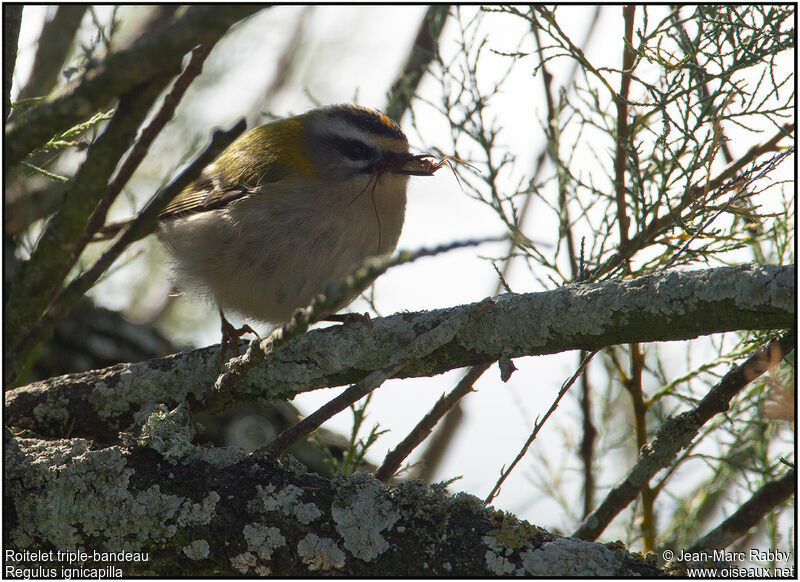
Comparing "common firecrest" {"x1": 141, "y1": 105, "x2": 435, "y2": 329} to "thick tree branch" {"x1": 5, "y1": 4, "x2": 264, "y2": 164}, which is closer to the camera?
"thick tree branch" {"x1": 5, "y1": 4, "x2": 264, "y2": 164}

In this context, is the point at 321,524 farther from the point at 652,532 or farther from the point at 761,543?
the point at 761,543

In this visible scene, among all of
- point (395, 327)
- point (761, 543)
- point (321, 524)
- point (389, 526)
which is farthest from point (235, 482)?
point (761, 543)

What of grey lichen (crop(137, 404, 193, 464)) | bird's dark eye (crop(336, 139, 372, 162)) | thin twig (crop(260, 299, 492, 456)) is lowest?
grey lichen (crop(137, 404, 193, 464))

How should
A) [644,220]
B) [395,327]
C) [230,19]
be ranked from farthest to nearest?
[644,220] → [395,327] → [230,19]

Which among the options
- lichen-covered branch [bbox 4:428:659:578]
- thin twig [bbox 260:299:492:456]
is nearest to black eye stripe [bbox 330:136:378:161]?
thin twig [bbox 260:299:492:456]

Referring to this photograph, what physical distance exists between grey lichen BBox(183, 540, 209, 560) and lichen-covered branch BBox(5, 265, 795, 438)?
1.44 ft

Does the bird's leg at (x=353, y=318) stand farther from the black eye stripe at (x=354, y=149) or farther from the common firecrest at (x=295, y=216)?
the black eye stripe at (x=354, y=149)

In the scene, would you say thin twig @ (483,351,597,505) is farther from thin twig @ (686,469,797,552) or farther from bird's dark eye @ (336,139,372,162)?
bird's dark eye @ (336,139,372,162)

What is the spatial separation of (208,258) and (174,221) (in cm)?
50

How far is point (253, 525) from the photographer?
5.66 feet

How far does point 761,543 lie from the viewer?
2906mm

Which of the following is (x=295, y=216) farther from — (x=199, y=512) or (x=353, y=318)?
(x=199, y=512)

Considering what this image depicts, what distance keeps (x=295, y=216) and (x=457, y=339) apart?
1261mm

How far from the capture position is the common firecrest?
2.87 meters
